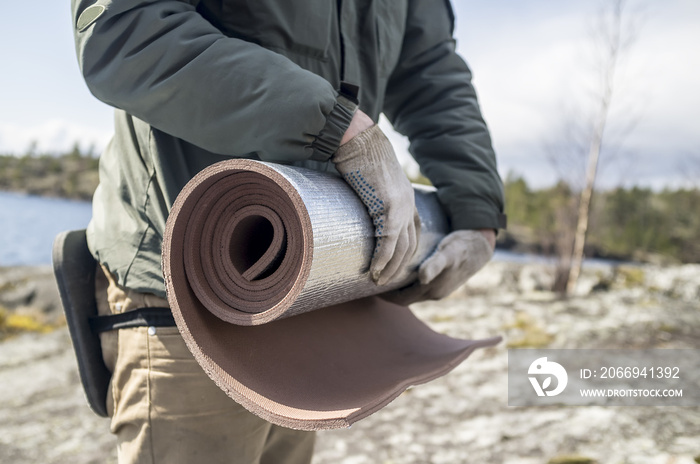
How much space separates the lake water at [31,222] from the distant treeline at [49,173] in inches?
60.1

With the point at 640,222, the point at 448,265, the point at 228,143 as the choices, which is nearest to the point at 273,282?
the point at 228,143

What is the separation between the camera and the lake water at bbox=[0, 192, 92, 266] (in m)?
22.2

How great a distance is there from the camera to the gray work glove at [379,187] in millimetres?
996

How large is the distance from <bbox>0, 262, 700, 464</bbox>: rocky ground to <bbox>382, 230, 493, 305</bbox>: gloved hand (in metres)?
1.51

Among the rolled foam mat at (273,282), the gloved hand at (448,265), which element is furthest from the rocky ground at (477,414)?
the rolled foam mat at (273,282)

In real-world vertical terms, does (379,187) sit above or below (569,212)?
above

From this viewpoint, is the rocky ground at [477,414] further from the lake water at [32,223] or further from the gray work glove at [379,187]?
the lake water at [32,223]

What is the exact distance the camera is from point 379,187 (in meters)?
1.00

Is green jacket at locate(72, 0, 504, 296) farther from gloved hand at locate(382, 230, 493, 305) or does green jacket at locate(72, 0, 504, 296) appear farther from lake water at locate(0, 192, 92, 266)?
lake water at locate(0, 192, 92, 266)

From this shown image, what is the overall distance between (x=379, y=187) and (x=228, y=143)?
318 mm

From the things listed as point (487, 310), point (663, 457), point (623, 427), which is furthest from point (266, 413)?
point (487, 310)

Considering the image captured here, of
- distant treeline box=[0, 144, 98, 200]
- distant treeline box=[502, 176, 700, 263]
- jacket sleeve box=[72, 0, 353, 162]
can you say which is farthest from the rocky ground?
distant treeline box=[0, 144, 98, 200]

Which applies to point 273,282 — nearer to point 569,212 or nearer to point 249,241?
point 249,241

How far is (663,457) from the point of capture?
225 centimetres
